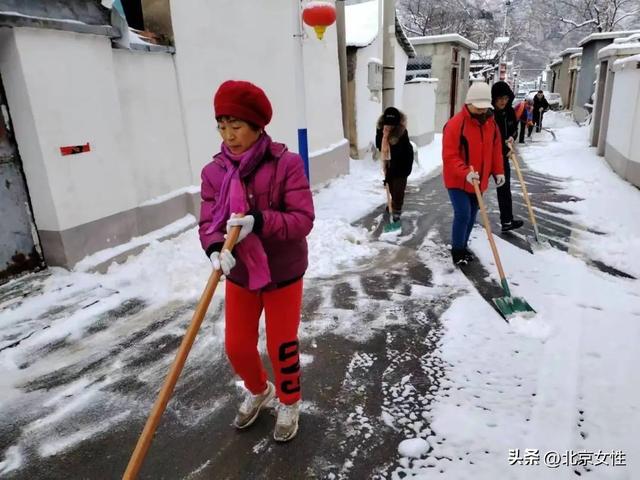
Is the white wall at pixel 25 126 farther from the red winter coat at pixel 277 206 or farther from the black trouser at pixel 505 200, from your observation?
the black trouser at pixel 505 200

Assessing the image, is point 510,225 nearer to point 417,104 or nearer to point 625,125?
point 625,125

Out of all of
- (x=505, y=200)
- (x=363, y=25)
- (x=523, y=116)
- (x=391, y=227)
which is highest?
(x=363, y=25)

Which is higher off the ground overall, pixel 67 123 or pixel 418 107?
pixel 67 123

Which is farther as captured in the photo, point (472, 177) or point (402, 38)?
point (402, 38)

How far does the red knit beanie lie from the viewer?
2.01 m

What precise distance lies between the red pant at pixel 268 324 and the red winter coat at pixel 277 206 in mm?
68

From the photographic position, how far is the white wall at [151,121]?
4.95m

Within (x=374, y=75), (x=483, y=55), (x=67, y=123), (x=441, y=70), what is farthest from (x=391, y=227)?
(x=483, y=55)

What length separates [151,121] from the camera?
17.3ft

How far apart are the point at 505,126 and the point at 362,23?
344 inches

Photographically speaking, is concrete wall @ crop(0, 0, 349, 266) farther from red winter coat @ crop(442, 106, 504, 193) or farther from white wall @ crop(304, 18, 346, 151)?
red winter coat @ crop(442, 106, 504, 193)

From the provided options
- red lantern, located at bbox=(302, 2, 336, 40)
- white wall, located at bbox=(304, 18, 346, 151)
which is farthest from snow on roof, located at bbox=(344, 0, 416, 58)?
red lantern, located at bbox=(302, 2, 336, 40)

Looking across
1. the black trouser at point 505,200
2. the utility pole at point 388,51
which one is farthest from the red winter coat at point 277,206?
the utility pole at point 388,51

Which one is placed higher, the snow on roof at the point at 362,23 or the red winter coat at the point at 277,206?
the snow on roof at the point at 362,23
